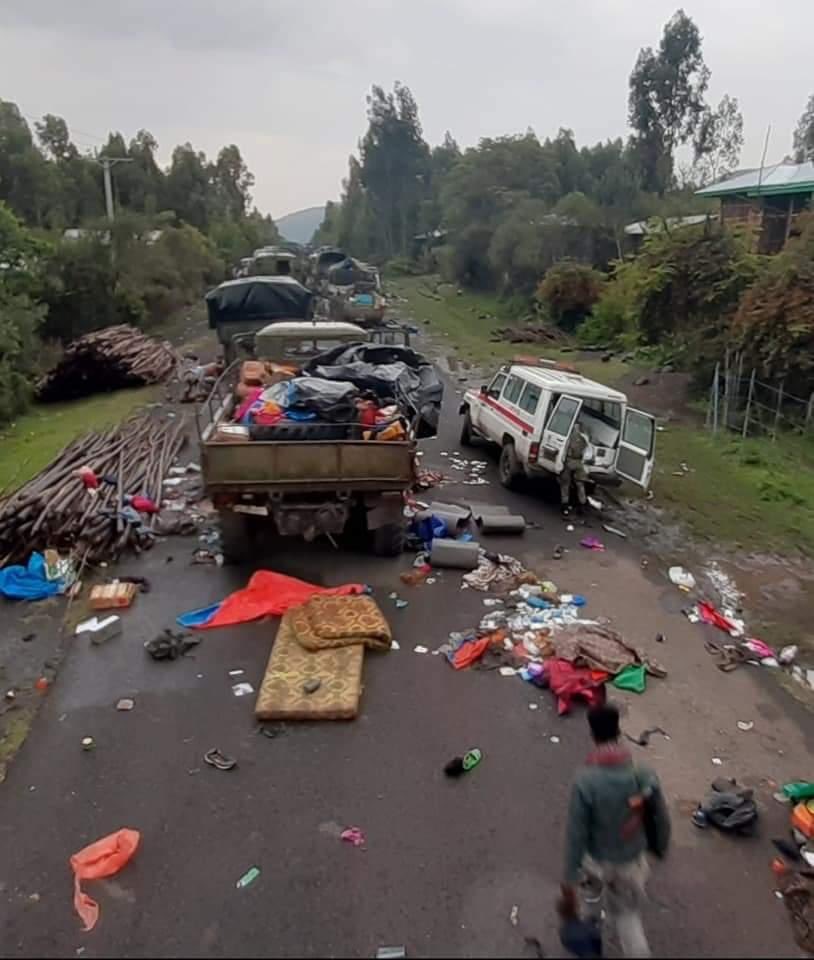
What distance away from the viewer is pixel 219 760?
5996 mm

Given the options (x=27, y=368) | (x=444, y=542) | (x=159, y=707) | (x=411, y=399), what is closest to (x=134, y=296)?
(x=27, y=368)

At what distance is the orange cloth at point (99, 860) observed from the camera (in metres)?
4.71

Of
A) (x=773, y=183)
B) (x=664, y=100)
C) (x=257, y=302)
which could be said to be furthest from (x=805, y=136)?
(x=257, y=302)

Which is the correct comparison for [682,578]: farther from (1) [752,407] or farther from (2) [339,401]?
(1) [752,407]

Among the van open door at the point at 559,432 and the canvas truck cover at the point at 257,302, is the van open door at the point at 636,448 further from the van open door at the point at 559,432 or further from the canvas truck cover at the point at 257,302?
the canvas truck cover at the point at 257,302

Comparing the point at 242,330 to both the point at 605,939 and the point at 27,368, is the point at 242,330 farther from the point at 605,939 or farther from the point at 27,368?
the point at 605,939

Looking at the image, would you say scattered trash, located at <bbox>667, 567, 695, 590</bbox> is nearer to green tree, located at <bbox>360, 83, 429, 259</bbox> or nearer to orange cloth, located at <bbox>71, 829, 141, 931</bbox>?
orange cloth, located at <bbox>71, 829, 141, 931</bbox>

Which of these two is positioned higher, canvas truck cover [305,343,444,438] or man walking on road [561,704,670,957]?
canvas truck cover [305,343,444,438]

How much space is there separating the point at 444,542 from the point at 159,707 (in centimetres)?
396

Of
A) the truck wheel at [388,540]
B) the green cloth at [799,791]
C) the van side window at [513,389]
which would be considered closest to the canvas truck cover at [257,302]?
the van side window at [513,389]

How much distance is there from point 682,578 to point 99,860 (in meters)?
6.91

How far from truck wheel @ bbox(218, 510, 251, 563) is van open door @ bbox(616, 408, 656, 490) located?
5.14 metres

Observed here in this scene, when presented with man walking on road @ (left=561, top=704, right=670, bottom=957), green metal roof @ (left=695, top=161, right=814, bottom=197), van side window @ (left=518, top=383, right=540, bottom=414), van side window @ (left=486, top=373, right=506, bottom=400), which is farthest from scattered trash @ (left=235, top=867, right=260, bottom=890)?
green metal roof @ (left=695, top=161, right=814, bottom=197)

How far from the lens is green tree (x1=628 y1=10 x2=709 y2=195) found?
1817 inches
